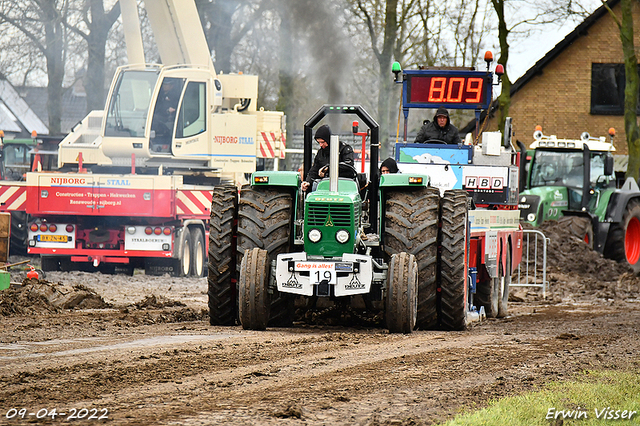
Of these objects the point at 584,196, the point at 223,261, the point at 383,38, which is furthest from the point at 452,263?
the point at 383,38

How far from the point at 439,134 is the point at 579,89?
2387cm

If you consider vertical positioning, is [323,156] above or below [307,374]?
above

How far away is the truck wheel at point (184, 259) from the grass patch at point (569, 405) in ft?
38.5

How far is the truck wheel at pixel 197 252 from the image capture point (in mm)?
18469

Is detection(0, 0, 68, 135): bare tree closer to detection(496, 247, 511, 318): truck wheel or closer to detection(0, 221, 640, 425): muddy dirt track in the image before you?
detection(0, 221, 640, 425): muddy dirt track

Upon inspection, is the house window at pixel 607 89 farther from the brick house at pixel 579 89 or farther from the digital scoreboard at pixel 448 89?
the digital scoreboard at pixel 448 89

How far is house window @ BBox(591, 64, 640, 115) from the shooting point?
119 feet

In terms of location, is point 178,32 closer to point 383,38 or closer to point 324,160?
point 324,160

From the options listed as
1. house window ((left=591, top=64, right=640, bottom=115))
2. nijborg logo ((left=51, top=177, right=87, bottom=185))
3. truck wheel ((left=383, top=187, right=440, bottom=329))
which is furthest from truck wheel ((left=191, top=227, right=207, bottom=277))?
house window ((left=591, top=64, right=640, bottom=115))

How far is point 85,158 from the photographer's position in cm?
1973

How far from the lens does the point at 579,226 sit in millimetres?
19531

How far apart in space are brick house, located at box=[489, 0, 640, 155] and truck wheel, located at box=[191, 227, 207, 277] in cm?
2038

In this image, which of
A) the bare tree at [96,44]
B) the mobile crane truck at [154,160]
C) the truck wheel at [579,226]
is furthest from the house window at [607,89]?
the mobile crane truck at [154,160]

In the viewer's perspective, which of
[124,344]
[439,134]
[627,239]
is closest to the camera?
[124,344]
